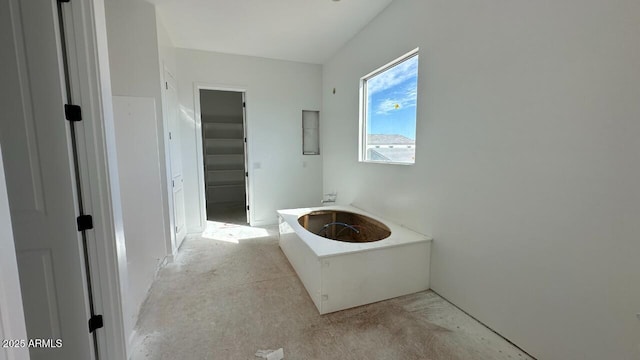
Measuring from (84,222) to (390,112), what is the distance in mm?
2825

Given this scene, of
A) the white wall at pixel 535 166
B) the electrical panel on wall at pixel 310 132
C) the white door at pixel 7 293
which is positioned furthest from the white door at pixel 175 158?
the white wall at pixel 535 166

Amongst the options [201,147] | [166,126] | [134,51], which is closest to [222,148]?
[201,147]

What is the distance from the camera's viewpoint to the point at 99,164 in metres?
1.31

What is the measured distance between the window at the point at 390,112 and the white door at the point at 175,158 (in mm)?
2526

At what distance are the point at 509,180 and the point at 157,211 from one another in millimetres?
3289

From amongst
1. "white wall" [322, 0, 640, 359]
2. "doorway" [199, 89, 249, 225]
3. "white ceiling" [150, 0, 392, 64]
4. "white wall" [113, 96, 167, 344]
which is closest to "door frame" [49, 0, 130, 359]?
"white wall" [113, 96, 167, 344]

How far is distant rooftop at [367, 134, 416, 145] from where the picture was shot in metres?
2.66

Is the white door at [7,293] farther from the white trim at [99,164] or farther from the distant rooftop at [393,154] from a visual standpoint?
the distant rooftop at [393,154]

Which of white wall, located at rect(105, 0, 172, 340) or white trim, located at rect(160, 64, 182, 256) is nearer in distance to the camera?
white wall, located at rect(105, 0, 172, 340)

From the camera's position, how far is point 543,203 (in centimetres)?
147

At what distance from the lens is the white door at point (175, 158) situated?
3164 millimetres

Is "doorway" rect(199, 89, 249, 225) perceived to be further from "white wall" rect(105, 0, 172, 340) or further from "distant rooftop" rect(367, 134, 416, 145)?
"distant rooftop" rect(367, 134, 416, 145)

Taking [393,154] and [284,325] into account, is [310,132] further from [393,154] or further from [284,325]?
[284,325]

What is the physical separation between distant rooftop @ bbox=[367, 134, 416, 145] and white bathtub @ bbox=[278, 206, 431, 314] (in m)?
0.97
